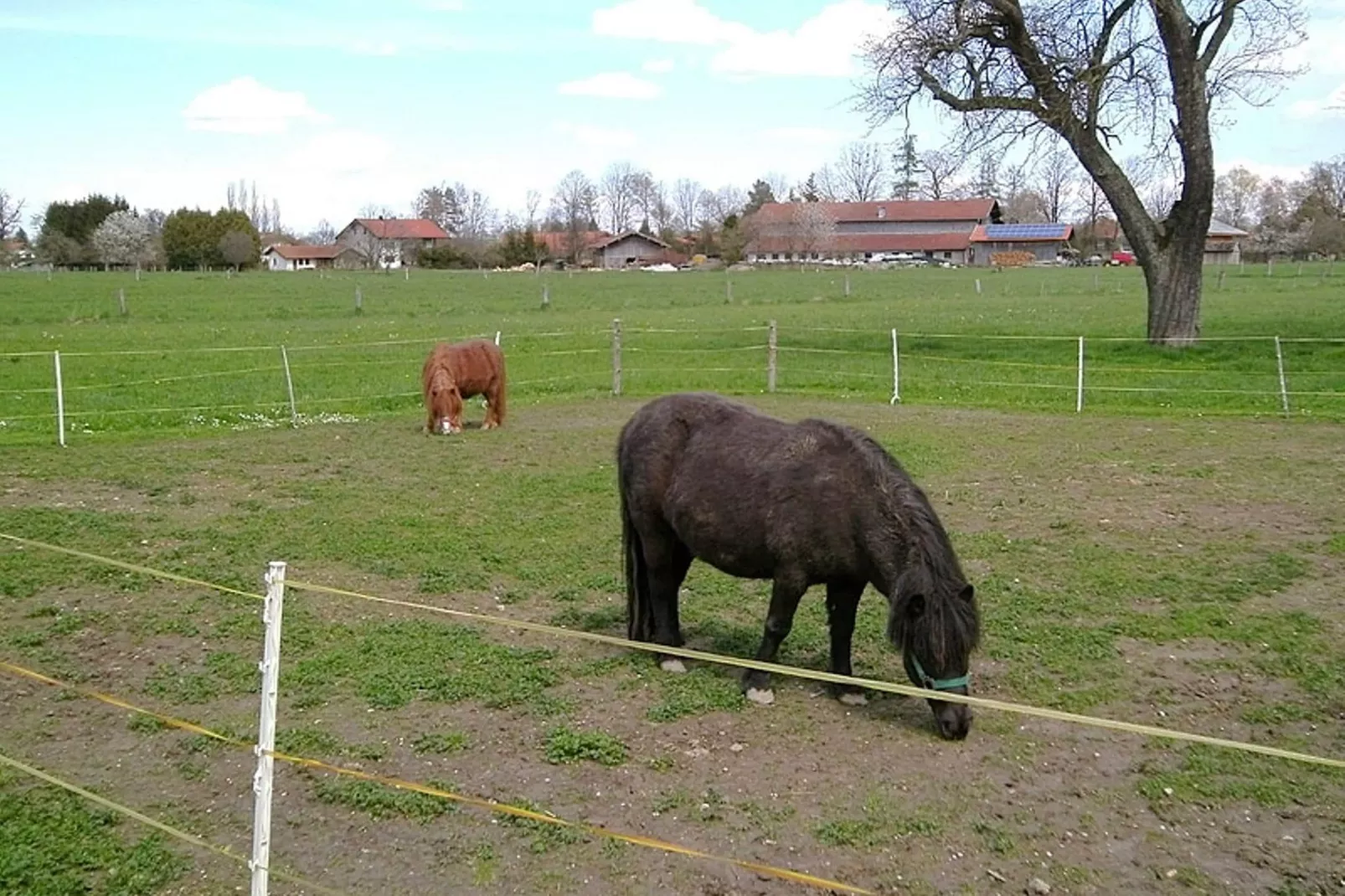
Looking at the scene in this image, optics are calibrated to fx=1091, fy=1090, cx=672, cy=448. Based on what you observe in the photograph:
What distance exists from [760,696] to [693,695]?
354 mm

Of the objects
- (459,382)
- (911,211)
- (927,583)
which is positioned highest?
(911,211)

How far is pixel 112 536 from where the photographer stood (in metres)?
8.89

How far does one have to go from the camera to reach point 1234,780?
4.82m

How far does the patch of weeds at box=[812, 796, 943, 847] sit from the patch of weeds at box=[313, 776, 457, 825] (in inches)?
61.2

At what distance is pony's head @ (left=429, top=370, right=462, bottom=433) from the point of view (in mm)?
14227

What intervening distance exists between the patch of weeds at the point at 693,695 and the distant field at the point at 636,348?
36.0ft

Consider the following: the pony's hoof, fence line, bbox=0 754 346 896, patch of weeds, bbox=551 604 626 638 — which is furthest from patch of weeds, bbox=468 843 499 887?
patch of weeds, bbox=551 604 626 638

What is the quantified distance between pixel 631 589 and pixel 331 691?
1.81 metres

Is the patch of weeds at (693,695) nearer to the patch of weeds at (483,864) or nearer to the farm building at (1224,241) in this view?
the patch of weeds at (483,864)

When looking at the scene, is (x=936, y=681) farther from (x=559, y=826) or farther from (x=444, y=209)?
(x=444, y=209)

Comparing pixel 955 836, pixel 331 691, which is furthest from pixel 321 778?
pixel 955 836

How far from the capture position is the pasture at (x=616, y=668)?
4.25 metres

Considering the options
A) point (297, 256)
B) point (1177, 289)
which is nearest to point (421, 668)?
point (1177, 289)

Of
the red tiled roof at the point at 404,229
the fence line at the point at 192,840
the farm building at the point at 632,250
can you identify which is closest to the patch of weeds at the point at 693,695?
the fence line at the point at 192,840
